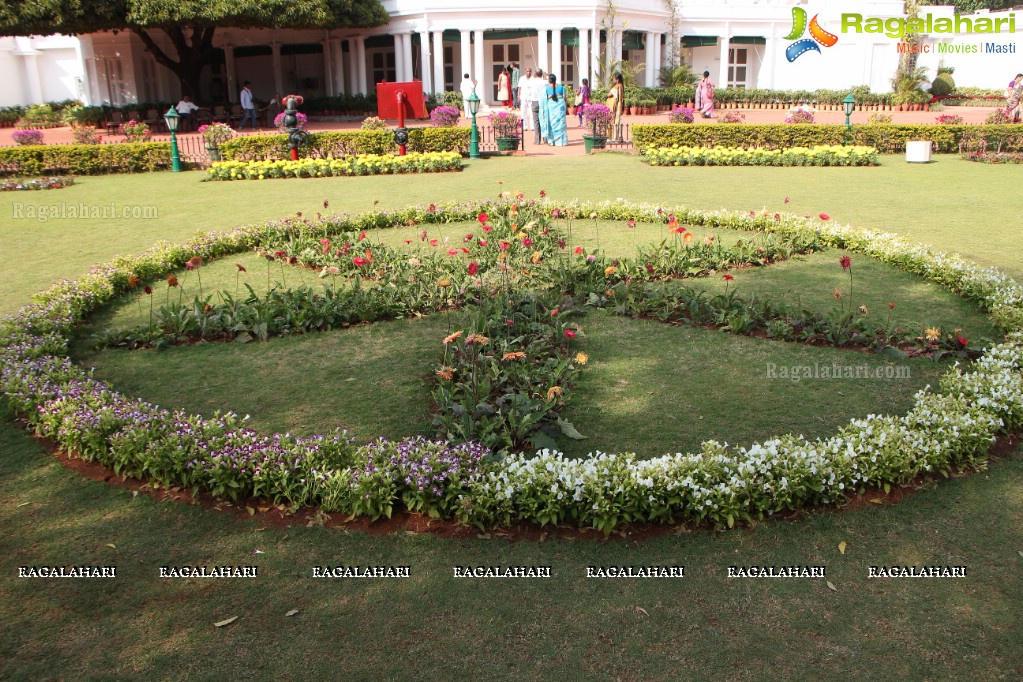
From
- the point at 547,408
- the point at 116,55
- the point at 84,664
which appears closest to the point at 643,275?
the point at 547,408

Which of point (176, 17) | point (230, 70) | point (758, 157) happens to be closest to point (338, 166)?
point (758, 157)

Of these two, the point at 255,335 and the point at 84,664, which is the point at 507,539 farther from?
the point at 255,335

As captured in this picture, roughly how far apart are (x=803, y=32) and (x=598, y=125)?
17.2m

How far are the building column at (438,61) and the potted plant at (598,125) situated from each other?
989cm

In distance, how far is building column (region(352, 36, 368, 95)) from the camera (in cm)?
2819

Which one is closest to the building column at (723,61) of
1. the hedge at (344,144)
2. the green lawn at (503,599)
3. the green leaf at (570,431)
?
the hedge at (344,144)

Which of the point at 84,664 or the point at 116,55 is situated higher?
the point at 116,55

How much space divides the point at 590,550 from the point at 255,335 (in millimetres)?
3435

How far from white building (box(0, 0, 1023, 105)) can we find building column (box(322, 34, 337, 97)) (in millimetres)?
41

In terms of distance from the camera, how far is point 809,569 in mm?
3248

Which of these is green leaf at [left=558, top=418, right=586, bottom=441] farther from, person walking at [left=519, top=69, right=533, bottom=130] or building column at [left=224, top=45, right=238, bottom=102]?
building column at [left=224, top=45, right=238, bottom=102]

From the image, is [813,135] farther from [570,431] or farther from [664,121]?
[570,431]

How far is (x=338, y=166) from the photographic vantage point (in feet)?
48.6

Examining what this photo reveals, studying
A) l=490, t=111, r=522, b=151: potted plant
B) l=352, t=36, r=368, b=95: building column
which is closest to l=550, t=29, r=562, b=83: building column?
l=352, t=36, r=368, b=95: building column
